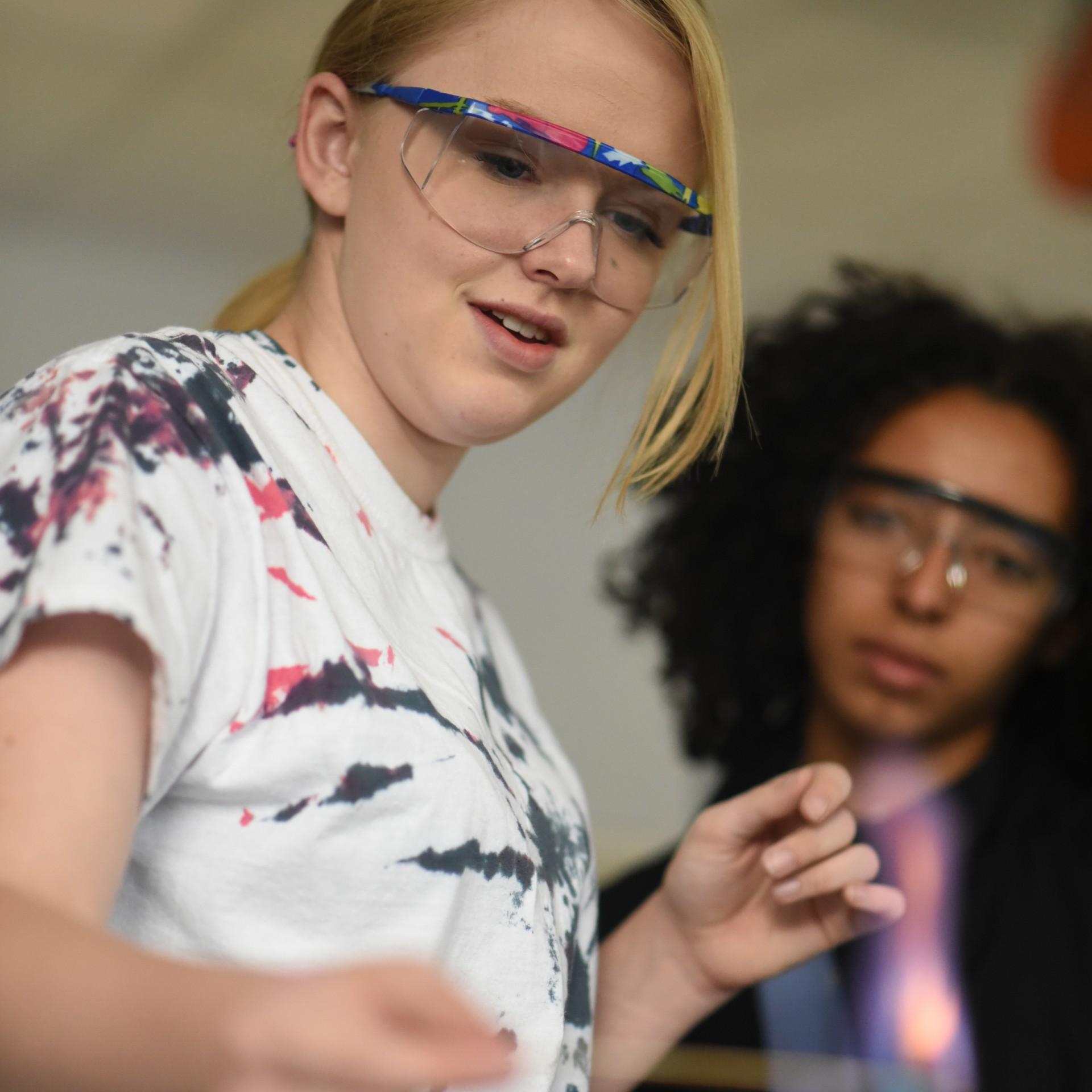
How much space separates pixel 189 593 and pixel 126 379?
0.35ft

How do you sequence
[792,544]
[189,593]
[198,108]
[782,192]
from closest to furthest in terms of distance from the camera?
[189,593] < [792,544] < [198,108] < [782,192]

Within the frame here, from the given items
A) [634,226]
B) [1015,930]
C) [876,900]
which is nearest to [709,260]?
[634,226]

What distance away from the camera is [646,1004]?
998 mm

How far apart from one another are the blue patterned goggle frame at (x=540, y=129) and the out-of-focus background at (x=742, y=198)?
3.90 feet

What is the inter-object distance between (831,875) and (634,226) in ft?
1.74

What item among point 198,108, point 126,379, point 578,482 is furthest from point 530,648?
point 126,379

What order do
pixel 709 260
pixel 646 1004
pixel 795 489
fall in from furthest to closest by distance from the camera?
1. pixel 795 489
2. pixel 646 1004
3. pixel 709 260

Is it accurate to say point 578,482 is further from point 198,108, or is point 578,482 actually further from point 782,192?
point 198,108

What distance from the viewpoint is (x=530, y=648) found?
365cm

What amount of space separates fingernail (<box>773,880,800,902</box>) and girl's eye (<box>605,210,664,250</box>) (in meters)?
0.51

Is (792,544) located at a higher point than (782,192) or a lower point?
lower

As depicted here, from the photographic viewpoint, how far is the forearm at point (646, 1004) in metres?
0.99

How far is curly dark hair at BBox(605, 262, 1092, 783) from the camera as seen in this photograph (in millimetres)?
1652

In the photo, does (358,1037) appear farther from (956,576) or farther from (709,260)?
(956,576)
